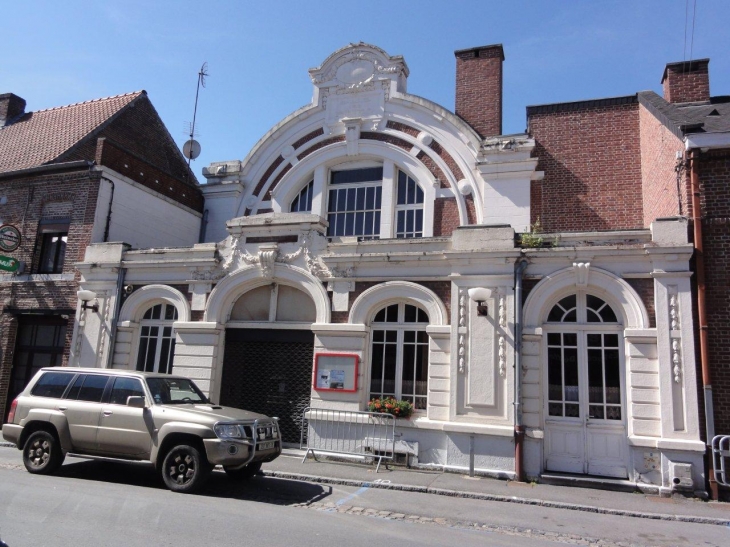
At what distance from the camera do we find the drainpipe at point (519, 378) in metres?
10.1

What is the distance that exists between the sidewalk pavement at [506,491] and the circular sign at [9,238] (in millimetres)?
10209

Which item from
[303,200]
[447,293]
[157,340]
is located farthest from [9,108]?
[447,293]

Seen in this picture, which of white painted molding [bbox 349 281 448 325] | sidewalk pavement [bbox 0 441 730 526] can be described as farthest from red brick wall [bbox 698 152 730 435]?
white painted molding [bbox 349 281 448 325]

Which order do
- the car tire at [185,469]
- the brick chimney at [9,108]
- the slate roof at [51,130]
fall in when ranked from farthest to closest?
1. the brick chimney at [9,108]
2. the slate roof at [51,130]
3. the car tire at [185,469]

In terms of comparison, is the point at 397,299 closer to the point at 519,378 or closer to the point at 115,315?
the point at 519,378

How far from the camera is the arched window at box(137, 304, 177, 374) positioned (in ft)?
45.2

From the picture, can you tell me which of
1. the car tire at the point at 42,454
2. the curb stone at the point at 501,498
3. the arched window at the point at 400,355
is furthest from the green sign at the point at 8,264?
the arched window at the point at 400,355

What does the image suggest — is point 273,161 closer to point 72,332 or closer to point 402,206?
point 402,206

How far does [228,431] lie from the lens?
27.0 feet

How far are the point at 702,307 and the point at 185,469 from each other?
872 cm

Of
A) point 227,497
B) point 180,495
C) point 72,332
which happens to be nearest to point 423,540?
point 227,497

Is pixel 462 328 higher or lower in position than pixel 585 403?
higher

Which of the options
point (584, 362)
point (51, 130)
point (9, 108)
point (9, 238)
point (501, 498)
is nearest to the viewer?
point (501, 498)

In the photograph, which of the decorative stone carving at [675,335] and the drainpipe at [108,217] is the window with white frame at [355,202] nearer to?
the drainpipe at [108,217]
